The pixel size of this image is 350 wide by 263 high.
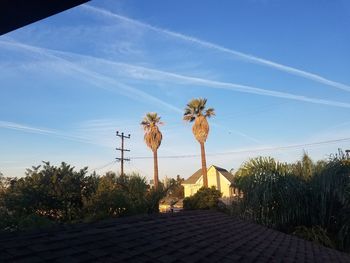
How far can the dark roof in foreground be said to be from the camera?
4.20 meters

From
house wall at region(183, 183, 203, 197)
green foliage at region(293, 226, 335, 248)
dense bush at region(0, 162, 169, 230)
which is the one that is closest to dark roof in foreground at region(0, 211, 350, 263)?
green foliage at region(293, 226, 335, 248)

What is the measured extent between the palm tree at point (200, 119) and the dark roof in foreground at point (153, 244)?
129 ft

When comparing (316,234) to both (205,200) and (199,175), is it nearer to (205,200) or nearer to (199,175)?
(205,200)

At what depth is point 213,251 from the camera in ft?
20.1

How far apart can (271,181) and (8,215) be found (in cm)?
1319

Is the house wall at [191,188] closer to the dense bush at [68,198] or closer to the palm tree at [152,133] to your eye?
the palm tree at [152,133]

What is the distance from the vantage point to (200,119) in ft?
164

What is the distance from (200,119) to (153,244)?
Result: 4451 cm

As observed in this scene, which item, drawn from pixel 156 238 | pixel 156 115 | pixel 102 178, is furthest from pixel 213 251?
pixel 156 115

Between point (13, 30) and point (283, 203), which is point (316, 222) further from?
point (13, 30)

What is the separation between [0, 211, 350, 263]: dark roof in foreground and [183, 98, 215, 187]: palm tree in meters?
39.5

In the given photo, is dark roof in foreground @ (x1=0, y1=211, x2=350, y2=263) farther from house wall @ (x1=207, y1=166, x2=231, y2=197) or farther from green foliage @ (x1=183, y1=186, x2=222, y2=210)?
house wall @ (x1=207, y1=166, x2=231, y2=197)

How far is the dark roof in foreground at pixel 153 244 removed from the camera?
4.20 metres

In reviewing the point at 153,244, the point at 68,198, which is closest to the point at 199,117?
the point at 68,198
